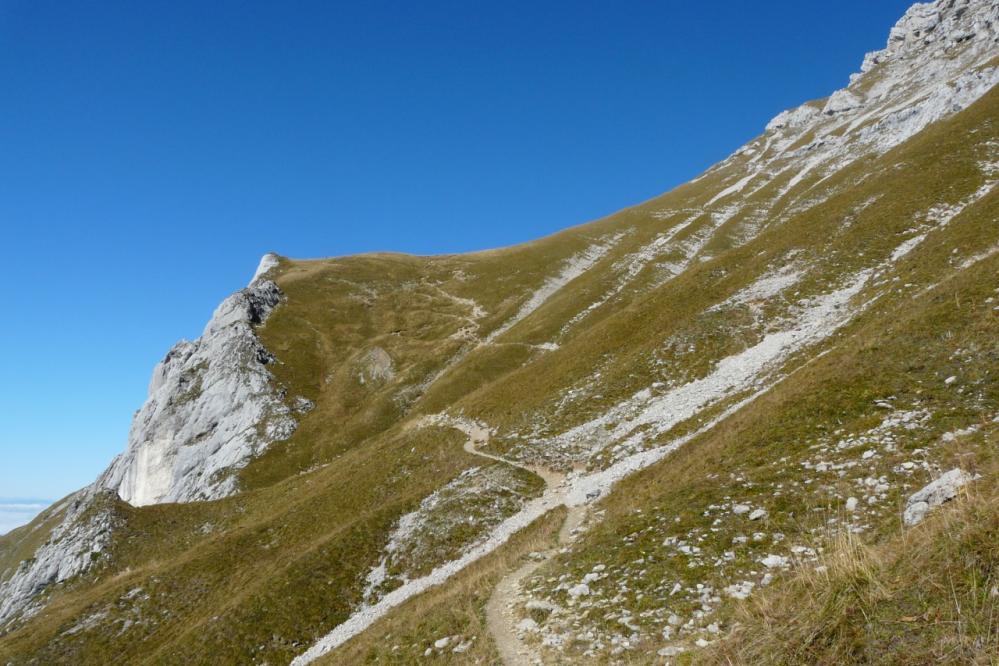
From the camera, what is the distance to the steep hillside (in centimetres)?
1053

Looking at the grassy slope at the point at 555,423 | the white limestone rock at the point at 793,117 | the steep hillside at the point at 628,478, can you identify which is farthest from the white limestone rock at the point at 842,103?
the grassy slope at the point at 555,423

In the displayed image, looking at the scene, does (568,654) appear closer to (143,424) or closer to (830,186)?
(830,186)

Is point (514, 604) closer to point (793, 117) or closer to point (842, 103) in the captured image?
point (842, 103)

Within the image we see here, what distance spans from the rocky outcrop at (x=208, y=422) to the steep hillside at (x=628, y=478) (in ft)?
1.66

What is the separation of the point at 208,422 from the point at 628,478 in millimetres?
75391

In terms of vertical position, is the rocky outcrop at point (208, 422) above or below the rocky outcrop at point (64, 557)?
above

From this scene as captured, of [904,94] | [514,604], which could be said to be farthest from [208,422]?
[904,94]

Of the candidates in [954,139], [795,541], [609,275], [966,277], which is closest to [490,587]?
[795,541]

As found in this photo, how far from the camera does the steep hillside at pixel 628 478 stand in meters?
10.5

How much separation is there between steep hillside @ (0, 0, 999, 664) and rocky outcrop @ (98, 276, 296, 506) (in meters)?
0.51

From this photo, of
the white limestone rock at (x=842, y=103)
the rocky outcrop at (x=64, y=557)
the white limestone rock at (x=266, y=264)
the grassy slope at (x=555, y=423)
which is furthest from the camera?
the white limestone rock at (x=842, y=103)

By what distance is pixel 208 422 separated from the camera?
8044 cm

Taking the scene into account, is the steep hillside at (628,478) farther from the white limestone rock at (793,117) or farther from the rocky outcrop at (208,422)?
the white limestone rock at (793,117)

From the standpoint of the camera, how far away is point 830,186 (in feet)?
257
